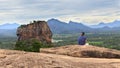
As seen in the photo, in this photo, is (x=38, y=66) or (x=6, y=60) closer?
(x=38, y=66)

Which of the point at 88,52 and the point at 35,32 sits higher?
the point at 35,32

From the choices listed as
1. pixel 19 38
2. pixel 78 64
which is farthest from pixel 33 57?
pixel 19 38

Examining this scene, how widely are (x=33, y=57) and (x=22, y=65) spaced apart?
0.60 meters

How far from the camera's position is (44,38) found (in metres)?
104

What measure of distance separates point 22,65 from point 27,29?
322 feet

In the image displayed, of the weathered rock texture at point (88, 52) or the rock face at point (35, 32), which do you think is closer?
the weathered rock texture at point (88, 52)

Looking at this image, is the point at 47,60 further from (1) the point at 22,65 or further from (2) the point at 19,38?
(2) the point at 19,38

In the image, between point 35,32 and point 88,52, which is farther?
point 35,32

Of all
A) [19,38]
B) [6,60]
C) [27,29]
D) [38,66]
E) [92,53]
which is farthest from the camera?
[27,29]

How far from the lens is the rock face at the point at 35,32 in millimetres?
103312

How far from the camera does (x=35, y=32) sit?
10906 cm

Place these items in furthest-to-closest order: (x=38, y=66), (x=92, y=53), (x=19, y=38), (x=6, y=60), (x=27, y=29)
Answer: (x=27, y=29) < (x=19, y=38) < (x=92, y=53) < (x=6, y=60) < (x=38, y=66)

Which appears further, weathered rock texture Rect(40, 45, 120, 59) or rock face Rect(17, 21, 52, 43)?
rock face Rect(17, 21, 52, 43)

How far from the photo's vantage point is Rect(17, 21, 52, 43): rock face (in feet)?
339
